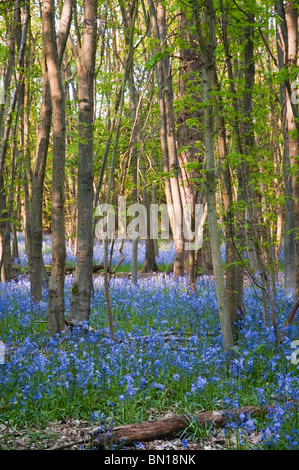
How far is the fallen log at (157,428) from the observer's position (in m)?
3.30

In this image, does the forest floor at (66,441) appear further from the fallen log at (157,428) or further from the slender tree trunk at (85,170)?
the slender tree trunk at (85,170)

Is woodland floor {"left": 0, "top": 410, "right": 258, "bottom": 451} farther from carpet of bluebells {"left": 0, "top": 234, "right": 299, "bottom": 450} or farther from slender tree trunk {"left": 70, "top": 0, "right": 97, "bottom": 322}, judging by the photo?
slender tree trunk {"left": 70, "top": 0, "right": 97, "bottom": 322}

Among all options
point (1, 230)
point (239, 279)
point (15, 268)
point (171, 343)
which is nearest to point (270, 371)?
point (171, 343)

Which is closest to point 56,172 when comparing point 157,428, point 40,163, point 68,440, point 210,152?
point 40,163

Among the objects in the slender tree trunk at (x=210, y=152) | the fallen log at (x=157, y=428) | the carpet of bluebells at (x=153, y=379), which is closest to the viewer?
the fallen log at (x=157, y=428)

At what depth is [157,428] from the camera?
11.5 ft

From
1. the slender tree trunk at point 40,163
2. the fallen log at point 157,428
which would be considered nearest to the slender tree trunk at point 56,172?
the slender tree trunk at point 40,163

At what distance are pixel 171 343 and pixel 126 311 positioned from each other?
275 cm

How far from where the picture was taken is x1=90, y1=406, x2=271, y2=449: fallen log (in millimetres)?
3297

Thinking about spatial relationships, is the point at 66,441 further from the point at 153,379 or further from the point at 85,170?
the point at 85,170

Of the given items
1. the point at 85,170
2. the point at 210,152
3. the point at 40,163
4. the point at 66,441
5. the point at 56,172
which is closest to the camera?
the point at 66,441

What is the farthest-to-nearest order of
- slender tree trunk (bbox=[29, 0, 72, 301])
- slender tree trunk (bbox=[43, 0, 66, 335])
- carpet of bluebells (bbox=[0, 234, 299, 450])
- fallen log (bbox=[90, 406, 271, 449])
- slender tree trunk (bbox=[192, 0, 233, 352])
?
slender tree trunk (bbox=[29, 0, 72, 301]), slender tree trunk (bbox=[43, 0, 66, 335]), slender tree trunk (bbox=[192, 0, 233, 352]), carpet of bluebells (bbox=[0, 234, 299, 450]), fallen log (bbox=[90, 406, 271, 449])

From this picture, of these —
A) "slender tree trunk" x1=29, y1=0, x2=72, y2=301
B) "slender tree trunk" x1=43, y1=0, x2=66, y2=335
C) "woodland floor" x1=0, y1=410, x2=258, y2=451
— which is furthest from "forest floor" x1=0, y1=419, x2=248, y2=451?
"slender tree trunk" x1=29, y1=0, x2=72, y2=301
